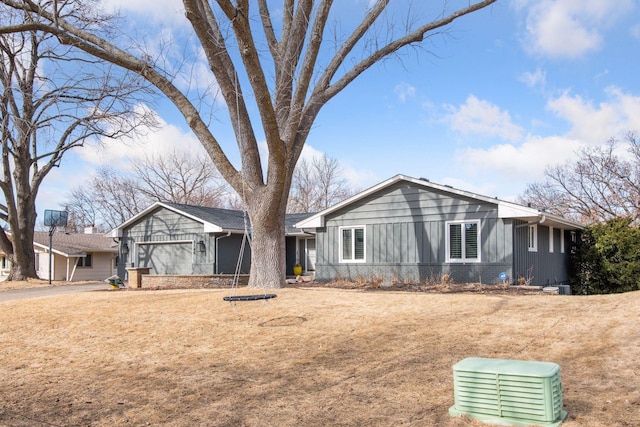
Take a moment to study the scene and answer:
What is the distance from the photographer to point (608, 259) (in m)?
18.4

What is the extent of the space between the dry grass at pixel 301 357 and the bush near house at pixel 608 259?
845cm

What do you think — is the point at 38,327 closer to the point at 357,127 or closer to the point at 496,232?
the point at 496,232

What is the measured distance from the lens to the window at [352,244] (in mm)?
18016

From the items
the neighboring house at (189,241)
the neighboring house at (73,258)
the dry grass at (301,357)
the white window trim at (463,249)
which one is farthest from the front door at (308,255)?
the neighboring house at (73,258)

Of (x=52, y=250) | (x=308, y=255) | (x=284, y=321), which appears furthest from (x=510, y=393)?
(x=52, y=250)

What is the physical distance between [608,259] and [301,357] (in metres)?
15.4

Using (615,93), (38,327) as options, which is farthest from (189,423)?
(615,93)

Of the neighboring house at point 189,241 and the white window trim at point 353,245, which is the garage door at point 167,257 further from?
the white window trim at point 353,245

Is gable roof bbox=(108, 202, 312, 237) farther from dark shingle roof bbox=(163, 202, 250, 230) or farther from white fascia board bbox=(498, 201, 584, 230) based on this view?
white fascia board bbox=(498, 201, 584, 230)

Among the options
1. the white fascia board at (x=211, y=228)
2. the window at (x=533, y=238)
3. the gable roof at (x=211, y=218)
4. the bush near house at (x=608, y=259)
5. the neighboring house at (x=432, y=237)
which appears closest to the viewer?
the neighboring house at (x=432, y=237)

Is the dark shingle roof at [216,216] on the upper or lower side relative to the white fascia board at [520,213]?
upper

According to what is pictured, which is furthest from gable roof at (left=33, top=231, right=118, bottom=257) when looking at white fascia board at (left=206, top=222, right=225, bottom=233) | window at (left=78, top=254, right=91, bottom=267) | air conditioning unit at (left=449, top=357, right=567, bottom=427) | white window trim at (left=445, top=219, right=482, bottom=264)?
air conditioning unit at (left=449, top=357, right=567, bottom=427)

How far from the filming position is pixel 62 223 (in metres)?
28.6

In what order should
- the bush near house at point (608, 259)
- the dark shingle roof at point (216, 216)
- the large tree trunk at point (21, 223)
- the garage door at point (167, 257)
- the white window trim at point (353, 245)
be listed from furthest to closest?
the large tree trunk at point (21, 223)
the garage door at point (167, 257)
the dark shingle roof at point (216, 216)
the white window trim at point (353, 245)
the bush near house at point (608, 259)
